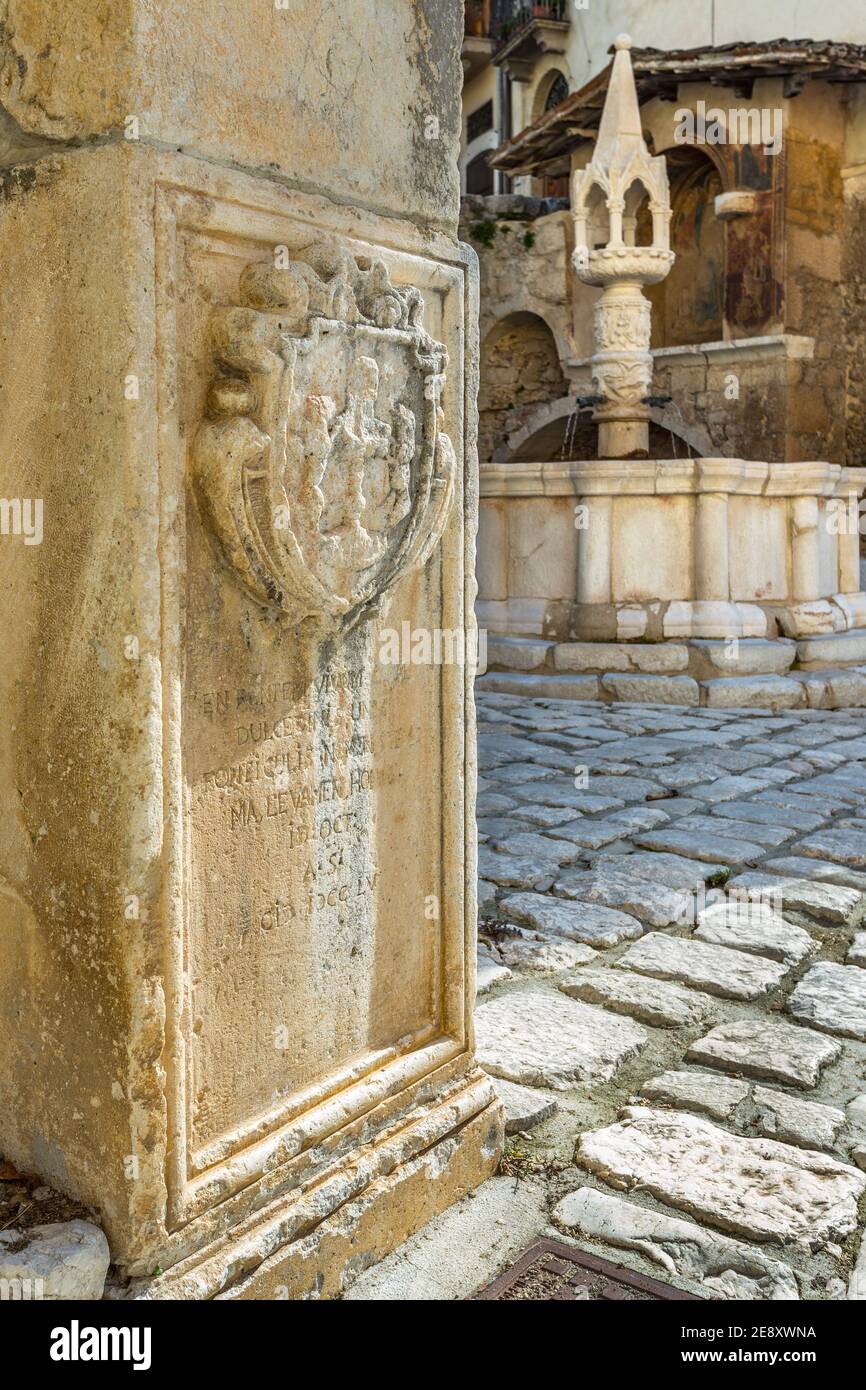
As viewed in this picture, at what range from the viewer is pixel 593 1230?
82.5 inches

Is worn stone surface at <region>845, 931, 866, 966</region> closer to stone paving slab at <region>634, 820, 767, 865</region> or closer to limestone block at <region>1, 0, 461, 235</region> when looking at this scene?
stone paving slab at <region>634, 820, 767, 865</region>

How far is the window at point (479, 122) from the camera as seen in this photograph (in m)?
23.8

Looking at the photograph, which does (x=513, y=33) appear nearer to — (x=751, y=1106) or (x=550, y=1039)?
(x=550, y=1039)

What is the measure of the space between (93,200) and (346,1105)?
1.36 metres

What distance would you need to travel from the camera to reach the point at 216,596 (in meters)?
1.73

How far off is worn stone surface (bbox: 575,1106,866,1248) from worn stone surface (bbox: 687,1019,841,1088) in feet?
0.98

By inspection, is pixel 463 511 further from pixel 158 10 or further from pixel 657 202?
pixel 657 202

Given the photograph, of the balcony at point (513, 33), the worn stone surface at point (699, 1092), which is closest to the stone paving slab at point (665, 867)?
the worn stone surface at point (699, 1092)

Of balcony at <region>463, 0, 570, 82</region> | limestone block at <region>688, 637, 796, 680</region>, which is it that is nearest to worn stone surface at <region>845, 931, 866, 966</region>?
limestone block at <region>688, 637, 796, 680</region>

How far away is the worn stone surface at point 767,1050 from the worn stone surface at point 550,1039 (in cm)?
17

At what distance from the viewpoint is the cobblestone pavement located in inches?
84.3

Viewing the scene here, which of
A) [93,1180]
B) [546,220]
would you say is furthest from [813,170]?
[93,1180]

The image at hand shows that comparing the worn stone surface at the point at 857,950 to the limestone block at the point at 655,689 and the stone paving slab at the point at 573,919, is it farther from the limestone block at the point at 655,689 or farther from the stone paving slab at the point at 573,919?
A: the limestone block at the point at 655,689

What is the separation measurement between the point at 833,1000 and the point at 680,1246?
123 centimetres
